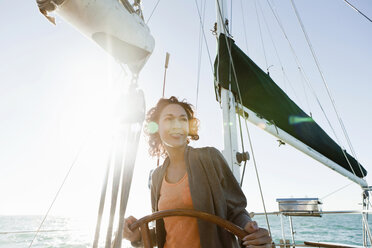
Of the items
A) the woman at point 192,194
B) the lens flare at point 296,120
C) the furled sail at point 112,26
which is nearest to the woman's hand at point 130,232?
the woman at point 192,194

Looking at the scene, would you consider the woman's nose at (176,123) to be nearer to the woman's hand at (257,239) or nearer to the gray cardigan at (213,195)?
the gray cardigan at (213,195)

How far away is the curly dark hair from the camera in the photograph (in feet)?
5.39

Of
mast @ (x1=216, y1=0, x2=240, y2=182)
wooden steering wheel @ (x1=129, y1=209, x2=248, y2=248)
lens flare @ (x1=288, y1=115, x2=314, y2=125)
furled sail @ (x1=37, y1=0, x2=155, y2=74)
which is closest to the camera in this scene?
furled sail @ (x1=37, y1=0, x2=155, y2=74)

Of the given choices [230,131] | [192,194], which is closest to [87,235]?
[230,131]

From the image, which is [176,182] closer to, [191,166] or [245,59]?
[191,166]

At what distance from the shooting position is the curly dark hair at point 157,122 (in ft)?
5.39

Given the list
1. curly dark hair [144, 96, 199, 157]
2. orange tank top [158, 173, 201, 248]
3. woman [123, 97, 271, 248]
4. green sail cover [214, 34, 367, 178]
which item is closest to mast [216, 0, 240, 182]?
green sail cover [214, 34, 367, 178]

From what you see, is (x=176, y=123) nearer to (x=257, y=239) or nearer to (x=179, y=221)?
(x=179, y=221)

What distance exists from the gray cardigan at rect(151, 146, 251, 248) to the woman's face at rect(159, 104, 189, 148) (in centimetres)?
10

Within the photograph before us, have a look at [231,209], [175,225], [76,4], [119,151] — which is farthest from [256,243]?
[76,4]

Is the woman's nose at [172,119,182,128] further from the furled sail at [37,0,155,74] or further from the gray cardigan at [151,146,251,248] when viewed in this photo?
the furled sail at [37,0,155,74]

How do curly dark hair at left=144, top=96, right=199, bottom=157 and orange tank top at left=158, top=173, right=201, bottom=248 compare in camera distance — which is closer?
orange tank top at left=158, top=173, right=201, bottom=248

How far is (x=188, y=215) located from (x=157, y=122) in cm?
89

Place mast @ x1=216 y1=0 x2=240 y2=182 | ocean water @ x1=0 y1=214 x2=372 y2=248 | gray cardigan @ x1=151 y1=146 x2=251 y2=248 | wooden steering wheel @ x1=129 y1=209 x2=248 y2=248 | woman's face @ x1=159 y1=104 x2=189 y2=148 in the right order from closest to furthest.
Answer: wooden steering wheel @ x1=129 y1=209 x2=248 y2=248 < gray cardigan @ x1=151 y1=146 x2=251 y2=248 < woman's face @ x1=159 y1=104 x2=189 y2=148 < mast @ x1=216 y1=0 x2=240 y2=182 < ocean water @ x1=0 y1=214 x2=372 y2=248
